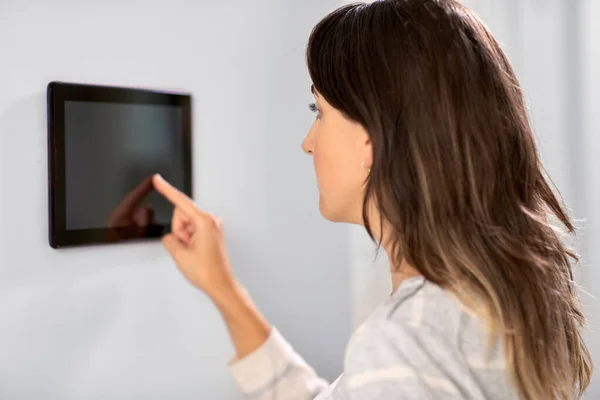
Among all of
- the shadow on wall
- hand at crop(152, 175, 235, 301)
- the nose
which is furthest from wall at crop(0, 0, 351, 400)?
the nose

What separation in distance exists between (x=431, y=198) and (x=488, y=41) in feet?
0.61

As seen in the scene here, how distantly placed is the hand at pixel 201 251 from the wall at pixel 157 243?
1.25 ft

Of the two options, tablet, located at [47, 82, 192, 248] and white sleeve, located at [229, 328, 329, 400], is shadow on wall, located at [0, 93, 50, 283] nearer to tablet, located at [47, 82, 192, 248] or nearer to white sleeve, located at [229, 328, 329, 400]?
tablet, located at [47, 82, 192, 248]

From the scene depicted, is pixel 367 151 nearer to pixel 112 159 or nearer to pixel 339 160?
pixel 339 160

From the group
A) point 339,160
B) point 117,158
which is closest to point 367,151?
point 339,160

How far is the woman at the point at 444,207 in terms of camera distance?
65 centimetres

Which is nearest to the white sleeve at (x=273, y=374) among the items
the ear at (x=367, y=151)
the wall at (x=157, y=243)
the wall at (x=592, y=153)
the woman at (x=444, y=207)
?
the woman at (x=444, y=207)

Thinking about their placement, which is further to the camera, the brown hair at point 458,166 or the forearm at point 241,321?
the forearm at point 241,321

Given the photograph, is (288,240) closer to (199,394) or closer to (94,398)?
(199,394)

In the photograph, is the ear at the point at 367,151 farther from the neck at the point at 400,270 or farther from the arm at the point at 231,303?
the arm at the point at 231,303

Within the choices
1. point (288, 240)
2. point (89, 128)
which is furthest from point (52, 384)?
point (288, 240)

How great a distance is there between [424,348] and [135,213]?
73 centimetres

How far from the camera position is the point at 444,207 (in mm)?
695

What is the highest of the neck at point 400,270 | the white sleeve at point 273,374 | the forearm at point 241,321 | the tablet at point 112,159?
the tablet at point 112,159
